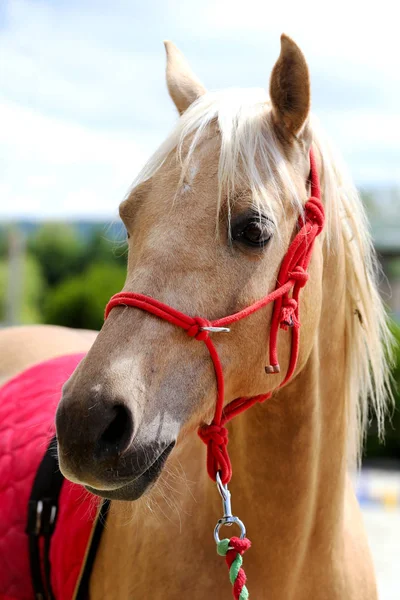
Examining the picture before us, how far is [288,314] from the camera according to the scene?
149 centimetres

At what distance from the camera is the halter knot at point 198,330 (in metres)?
1.37

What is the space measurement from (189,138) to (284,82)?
0.84 feet

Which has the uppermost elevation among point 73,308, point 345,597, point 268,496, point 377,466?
point 268,496

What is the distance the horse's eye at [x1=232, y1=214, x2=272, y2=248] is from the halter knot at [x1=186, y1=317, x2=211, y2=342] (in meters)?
0.20

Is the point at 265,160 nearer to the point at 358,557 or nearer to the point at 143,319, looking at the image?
the point at 143,319

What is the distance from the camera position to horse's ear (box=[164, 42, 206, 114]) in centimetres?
191

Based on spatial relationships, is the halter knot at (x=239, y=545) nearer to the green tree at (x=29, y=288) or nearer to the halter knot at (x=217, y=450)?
the halter knot at (x=217, y=450)

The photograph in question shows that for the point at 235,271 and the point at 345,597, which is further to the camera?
the point at 345,597

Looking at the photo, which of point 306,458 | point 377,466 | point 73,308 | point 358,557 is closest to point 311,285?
point 306,458

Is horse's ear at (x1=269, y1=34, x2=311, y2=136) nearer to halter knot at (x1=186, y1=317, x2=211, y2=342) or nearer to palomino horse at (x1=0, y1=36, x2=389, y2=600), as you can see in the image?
palomino horse at (x1=0, y1=36, x2=389, y2=600)

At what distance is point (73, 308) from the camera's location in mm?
11359

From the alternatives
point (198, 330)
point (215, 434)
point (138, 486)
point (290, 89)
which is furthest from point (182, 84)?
point (138, 486)

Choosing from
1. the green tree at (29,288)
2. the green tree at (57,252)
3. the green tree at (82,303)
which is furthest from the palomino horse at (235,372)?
the green tree at (57,252)

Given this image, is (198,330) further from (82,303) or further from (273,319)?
(82,303)
